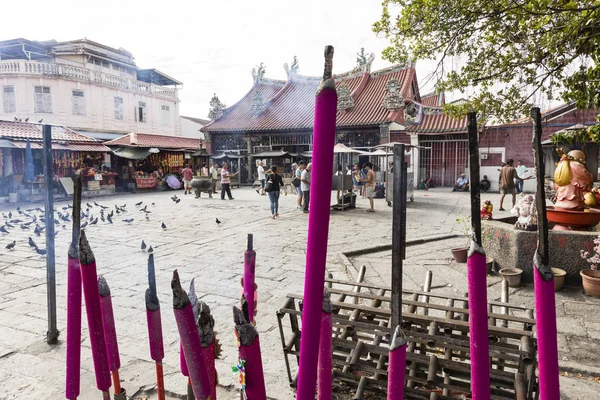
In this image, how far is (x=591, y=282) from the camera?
3975mm

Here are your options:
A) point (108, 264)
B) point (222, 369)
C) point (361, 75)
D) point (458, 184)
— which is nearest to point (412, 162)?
point (458, 184)

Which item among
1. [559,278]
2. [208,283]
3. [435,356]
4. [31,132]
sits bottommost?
[208,283]

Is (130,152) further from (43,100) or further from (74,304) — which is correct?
(74,304)

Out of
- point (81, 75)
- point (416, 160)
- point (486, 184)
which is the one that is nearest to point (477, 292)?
point (81, 75)

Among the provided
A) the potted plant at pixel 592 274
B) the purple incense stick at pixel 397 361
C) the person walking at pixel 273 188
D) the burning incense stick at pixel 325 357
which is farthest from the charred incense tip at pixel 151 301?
the person walking at pixel 273 188

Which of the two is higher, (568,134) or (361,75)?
(361,75)

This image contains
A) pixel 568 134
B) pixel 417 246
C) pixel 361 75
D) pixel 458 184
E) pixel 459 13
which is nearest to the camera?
pixel 459 13

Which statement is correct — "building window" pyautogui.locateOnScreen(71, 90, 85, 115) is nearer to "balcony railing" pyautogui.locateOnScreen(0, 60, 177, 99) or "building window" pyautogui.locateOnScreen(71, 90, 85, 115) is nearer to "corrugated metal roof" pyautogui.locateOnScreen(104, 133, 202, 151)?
"balcony railing" pyautogui.locateOnScreen(0, 60, 177, 99)

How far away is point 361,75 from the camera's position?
1994cm

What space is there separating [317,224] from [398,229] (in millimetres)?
148

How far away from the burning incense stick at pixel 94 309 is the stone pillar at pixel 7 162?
16.6 meters

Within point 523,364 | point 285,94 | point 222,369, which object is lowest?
point 222,369

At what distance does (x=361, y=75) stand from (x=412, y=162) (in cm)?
587

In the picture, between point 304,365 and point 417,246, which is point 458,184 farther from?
point 304,365
